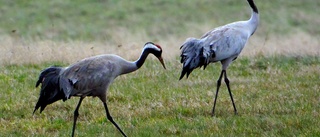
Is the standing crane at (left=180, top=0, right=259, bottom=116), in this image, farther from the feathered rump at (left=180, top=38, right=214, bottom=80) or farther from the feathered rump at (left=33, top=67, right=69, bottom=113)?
the feathered rump at (left=33, top=67, right=69, bottom=113)

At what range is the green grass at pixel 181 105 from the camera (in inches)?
357

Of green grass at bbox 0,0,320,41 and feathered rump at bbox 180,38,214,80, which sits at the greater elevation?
feathered rump at bbox 180,38,214,80

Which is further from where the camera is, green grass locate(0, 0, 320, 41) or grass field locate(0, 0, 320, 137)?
green grass locate(0, 0, 320, 41)

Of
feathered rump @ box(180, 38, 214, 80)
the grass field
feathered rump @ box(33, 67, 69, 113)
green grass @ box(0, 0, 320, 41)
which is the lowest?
Answer: green grass @ box(0, 0, 320, 41)

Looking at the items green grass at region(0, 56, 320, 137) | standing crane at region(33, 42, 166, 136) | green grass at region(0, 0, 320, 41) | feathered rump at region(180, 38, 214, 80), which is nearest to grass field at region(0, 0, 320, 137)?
green grass at region(0, 56, 320, 137)

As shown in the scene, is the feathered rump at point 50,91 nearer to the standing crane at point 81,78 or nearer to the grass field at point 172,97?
the standing crane at point 81,78

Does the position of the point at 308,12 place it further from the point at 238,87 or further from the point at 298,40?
the point at 238,87

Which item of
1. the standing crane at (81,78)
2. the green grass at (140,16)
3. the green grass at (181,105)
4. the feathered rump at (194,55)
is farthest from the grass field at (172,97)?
the green grass at (140,16)

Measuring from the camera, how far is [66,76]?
27.8 feet

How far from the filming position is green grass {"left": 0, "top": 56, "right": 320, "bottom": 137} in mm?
9062

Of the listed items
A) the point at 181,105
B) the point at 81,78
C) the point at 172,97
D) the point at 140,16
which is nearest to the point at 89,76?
the point at 81,78

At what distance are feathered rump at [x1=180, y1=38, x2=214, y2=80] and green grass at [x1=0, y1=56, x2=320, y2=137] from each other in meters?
0.59

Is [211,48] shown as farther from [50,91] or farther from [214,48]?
[50,91]

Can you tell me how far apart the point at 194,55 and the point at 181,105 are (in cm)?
79
